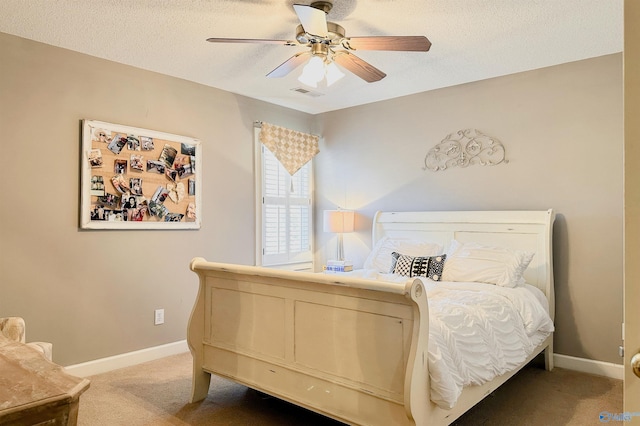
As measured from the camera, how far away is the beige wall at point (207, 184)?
10.3ft

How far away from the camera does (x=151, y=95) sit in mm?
3801

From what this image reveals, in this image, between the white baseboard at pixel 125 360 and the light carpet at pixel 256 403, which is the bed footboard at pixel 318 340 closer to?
the light carpet at pixel 256 403

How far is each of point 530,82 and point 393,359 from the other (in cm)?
291

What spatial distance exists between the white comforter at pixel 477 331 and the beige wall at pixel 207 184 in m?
0.69

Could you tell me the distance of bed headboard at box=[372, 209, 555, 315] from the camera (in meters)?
3.52

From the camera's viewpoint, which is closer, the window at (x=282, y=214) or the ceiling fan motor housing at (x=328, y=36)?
the ceiling fan motor housing at (x=328, y=36)

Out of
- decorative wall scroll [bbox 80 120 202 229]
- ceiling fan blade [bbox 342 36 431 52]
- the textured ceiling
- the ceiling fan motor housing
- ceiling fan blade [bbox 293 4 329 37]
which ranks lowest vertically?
decorative wall scroll [bbox 80 120 202 229]

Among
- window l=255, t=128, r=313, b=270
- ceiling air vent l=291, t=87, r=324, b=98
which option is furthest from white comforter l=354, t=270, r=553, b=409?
ceiling air vent l=291, t=87, r=324, b=98

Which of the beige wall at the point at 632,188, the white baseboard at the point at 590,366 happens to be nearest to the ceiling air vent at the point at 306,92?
the white baseboard at the point at 590,366

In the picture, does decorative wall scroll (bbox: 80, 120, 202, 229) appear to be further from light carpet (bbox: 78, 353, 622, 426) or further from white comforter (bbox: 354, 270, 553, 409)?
white comforter (bbox: 354, 270, 553, 409)

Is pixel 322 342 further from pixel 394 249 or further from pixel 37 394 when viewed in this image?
pixel 394 249

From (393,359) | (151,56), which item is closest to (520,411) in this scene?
(393,359)

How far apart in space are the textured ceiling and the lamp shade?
1.41 metres

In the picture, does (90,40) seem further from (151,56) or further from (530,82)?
(530,82)
